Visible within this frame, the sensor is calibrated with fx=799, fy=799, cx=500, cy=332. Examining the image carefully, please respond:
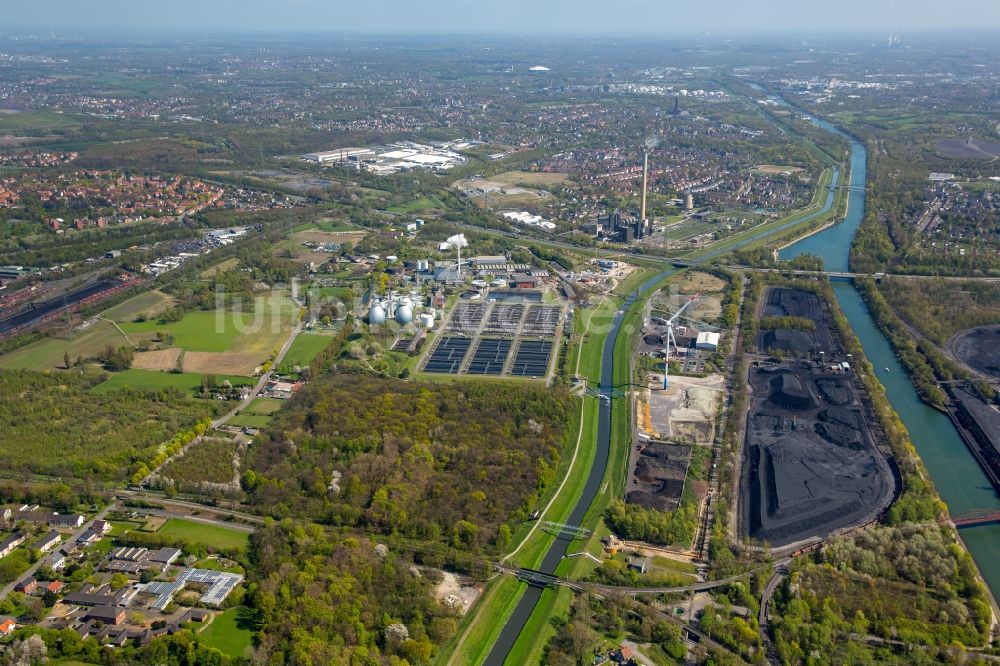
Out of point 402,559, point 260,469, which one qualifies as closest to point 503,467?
point 402,559

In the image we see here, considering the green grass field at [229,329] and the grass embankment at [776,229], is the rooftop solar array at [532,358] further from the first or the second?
the grass embankment at [776,229]

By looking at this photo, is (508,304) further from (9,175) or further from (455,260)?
(9,175)

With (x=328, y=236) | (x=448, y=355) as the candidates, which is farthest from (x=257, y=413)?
(x=328, y=236)

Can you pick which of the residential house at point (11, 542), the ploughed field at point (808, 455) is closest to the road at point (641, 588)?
the ploughed field at point (808, 455)

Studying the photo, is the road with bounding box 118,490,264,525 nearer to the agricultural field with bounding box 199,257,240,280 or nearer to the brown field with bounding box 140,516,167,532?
the brown field with bounding box 140,516,167,532

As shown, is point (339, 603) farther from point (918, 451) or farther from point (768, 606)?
point (918, 451)

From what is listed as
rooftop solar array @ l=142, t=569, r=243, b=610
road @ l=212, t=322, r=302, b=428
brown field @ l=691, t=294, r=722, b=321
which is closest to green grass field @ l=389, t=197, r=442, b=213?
road @ l=212, t=322, r=302, b=428

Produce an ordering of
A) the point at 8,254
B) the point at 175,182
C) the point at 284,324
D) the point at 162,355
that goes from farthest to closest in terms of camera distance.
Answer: the point at 175,182 < the point at 8,254 < the point at 284,324 < the point at 162,355
